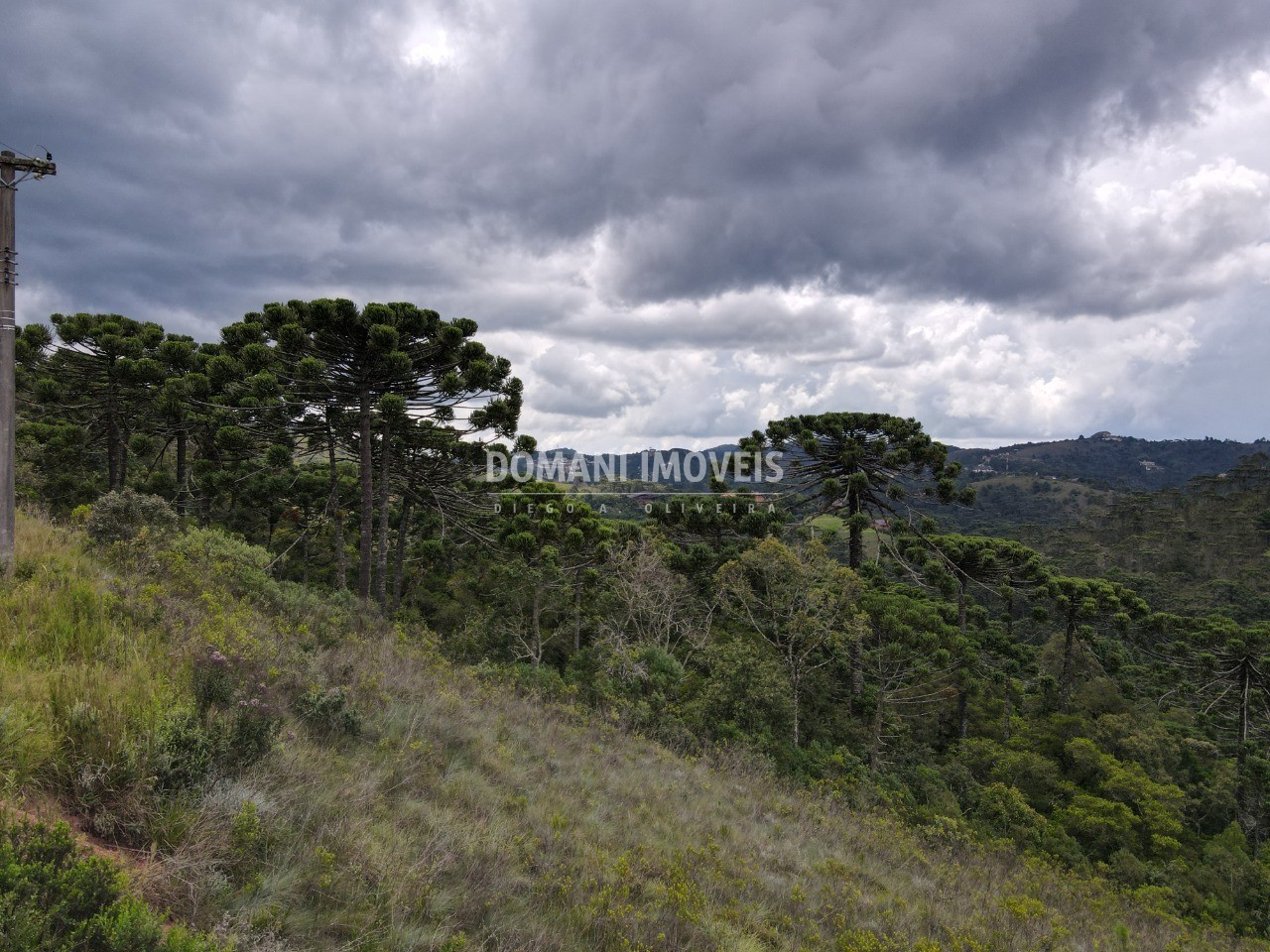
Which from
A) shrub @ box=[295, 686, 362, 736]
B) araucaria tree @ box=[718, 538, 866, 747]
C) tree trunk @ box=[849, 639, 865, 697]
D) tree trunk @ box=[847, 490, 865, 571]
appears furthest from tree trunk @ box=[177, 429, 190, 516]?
tree trunk @ box=[849, 639, 865, 697]

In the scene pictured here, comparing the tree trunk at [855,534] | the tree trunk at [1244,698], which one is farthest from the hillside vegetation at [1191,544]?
the tree trunk at [855,534]

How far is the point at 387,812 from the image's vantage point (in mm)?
4223

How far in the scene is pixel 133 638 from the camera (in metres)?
4.59

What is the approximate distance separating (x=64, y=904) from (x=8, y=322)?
23.4 feet

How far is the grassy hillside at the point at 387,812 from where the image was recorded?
118 inches

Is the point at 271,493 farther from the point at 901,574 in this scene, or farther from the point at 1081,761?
the point at 1081,761

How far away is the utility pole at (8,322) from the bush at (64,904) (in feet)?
18.9

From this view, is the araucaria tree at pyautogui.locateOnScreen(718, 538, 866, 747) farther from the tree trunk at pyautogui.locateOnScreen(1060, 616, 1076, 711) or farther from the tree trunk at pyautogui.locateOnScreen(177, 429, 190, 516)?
the tree trunk at pyautogui.locateOnScreen(177, 429, 190, 516)

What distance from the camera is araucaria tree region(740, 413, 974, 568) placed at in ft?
51.4

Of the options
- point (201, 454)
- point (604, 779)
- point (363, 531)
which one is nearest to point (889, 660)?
point (604, 779)

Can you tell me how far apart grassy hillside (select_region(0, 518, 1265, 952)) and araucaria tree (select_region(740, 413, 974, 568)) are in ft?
29.5

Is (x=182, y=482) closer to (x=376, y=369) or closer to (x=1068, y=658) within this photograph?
(x=376, y=369)

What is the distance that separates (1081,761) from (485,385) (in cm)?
2293

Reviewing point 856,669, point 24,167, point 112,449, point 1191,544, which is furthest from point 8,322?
point 1191,544
